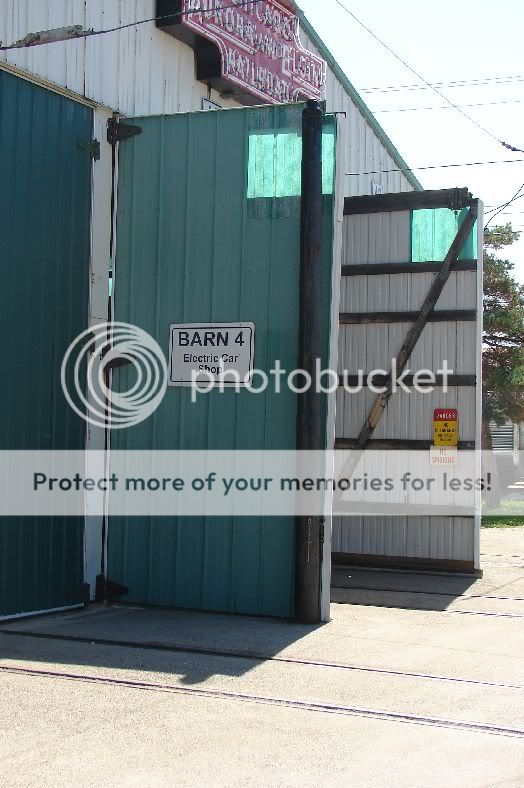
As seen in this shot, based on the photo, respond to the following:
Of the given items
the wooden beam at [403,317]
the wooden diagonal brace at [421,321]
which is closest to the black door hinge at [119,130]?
the wooden beam at [403,317]

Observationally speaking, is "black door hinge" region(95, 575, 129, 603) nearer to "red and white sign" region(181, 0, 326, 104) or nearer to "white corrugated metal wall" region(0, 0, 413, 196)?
"white corrugated metal wall" region(0, 0, 413, 196)

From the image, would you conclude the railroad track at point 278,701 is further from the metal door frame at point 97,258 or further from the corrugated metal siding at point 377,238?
the corrugated metal siding at point 377,238

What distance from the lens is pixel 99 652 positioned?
27.3ft

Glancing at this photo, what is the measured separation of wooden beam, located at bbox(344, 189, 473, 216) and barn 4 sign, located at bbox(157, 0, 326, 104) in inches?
64.5

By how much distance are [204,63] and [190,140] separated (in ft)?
7.06

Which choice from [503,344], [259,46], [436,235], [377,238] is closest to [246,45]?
[259,46]

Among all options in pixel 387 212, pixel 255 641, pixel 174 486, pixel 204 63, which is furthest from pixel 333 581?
pixel 204 63

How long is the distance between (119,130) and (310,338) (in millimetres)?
3080

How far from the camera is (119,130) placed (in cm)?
1076

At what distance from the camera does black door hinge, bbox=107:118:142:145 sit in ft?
35.2

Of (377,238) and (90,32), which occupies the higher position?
(90,32)

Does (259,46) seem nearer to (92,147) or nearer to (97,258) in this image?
(92,147)

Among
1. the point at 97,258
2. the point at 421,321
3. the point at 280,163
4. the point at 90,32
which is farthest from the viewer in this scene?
the point at 421,321

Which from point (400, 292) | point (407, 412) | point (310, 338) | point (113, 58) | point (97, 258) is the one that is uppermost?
point (113, 58)
